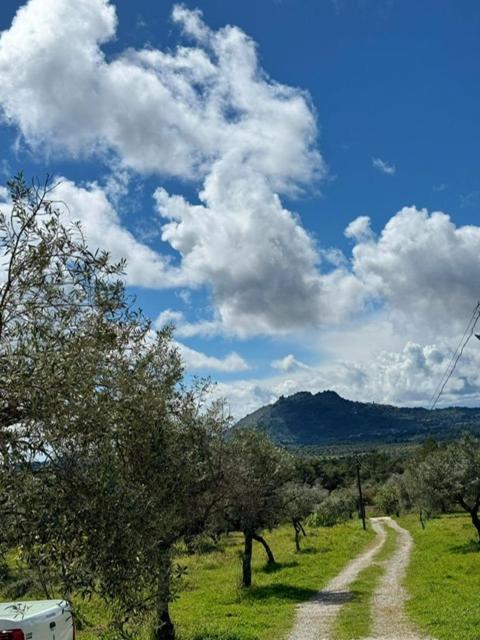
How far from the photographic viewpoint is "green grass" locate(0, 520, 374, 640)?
877 inches

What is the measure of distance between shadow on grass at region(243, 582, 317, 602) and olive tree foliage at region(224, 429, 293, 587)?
1.84 meters

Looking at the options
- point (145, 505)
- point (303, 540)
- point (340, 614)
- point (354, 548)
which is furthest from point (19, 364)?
point (303, 540)

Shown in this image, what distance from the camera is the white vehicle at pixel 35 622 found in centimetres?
1032

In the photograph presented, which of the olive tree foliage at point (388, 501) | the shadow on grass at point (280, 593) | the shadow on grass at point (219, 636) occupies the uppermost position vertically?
the shadow on grass at point (219, 636)

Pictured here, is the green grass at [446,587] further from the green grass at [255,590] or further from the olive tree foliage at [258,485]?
the olive tree foliage at [258,485]

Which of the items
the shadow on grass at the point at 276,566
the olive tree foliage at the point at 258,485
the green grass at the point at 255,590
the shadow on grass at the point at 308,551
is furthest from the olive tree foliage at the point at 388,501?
the olive tree foliage at the point at 258,485

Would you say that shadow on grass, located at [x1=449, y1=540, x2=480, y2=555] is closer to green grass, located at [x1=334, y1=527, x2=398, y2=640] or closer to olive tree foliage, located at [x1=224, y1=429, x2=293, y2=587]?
green grass, located at [x1=334, y1=527, x2=398, y2=640]

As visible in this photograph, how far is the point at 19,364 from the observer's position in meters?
7.01

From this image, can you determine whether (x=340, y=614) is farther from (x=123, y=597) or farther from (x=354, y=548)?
(x=354, y=548)

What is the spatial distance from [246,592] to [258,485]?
8218mm

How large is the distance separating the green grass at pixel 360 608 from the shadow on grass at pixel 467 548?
6614mm

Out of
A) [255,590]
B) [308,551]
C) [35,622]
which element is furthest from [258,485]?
[308,551]

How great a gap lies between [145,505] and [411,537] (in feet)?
221

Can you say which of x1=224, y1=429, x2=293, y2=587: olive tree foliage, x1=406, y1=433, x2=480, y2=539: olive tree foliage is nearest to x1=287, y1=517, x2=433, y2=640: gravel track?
x1=224, y1=429, x2=293, y2=587: olive tree foliage
